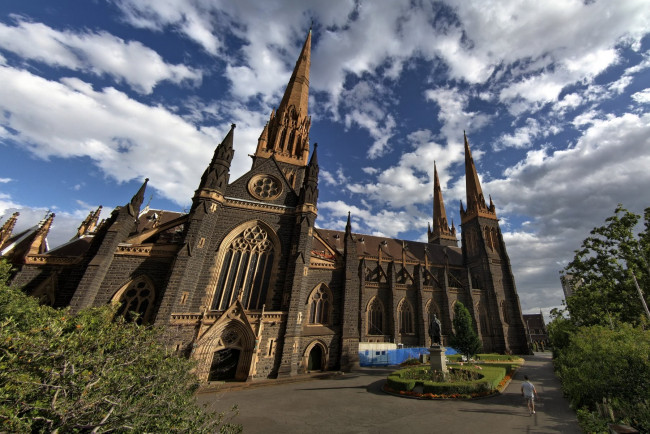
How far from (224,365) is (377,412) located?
10029mm

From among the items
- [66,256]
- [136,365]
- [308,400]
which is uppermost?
[66,256]

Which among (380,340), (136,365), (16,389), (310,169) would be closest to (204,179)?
(310,169)

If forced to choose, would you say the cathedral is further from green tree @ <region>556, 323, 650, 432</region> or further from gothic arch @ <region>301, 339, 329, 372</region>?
green tree @ <region>556, 323, 650, 432</region>

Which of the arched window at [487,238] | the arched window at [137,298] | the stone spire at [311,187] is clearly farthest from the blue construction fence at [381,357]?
the arched window at [487,238]

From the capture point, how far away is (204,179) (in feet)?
60.6

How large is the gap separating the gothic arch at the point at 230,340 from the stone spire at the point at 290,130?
52.2ft

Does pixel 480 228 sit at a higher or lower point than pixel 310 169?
higher

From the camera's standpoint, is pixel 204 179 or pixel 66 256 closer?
pixel 66 256

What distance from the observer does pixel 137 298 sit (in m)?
15.3

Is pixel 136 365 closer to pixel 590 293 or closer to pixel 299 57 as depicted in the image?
pixel 590 293

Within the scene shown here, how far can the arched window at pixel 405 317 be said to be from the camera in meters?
27.9

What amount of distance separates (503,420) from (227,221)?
58.0 feet

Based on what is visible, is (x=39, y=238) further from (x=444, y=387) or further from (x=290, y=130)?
(x=444, y=387)

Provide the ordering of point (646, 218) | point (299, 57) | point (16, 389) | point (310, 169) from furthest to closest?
point (299, 57), point (310, 169), point (646, 218), point (16, 389)
